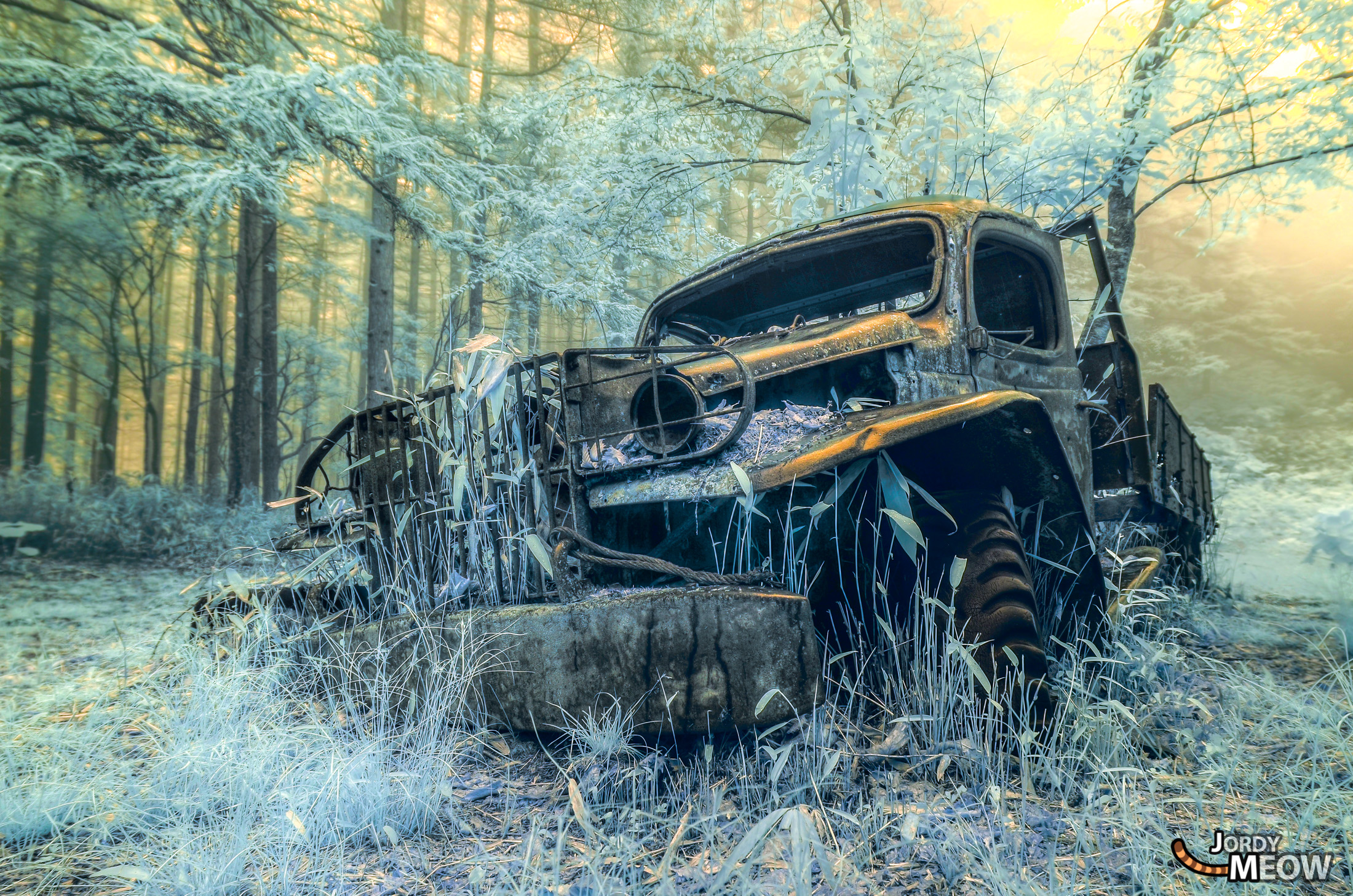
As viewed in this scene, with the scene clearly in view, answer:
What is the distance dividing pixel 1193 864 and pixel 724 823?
1130mm

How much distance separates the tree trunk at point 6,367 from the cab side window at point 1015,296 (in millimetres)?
11150

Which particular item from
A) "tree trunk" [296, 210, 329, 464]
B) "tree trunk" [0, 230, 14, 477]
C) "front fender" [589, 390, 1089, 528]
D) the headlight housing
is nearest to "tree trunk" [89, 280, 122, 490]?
"tree trunk" [0, 230, 14, 477]

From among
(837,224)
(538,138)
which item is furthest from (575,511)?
(538,138)

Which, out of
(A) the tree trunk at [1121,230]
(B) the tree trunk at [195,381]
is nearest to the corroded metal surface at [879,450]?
(A) the tree trunk at [1121,230]

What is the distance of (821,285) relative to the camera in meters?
3.67

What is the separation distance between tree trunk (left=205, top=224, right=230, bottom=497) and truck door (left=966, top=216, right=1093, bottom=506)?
1208 cm

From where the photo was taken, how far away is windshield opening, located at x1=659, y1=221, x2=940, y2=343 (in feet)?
11.0

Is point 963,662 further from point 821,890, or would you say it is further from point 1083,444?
point 1083,444

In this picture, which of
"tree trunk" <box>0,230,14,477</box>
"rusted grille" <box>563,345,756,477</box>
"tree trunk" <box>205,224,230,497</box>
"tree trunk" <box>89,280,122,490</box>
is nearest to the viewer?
"rusted grille" <box>563,345,756,477</box>

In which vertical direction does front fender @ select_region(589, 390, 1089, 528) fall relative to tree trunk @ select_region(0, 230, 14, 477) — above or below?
below

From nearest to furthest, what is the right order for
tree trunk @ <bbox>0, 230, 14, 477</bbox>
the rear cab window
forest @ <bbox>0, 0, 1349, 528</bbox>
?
the rear cab window, forest @ <bbox>0, 0, 1349, 528</bbox>, tree trunk @ <bbox>0, 230, 14, 477</bbox>

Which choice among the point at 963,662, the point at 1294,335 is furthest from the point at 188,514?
the point at 1294,335

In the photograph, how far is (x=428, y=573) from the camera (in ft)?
9.15

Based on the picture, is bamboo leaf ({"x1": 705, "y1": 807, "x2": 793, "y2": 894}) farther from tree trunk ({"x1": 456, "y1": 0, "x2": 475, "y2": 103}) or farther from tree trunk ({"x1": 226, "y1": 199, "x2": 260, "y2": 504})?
tree trunk ({"x1": 456, "y1": 0, "x2": 475, "y2": 103})
